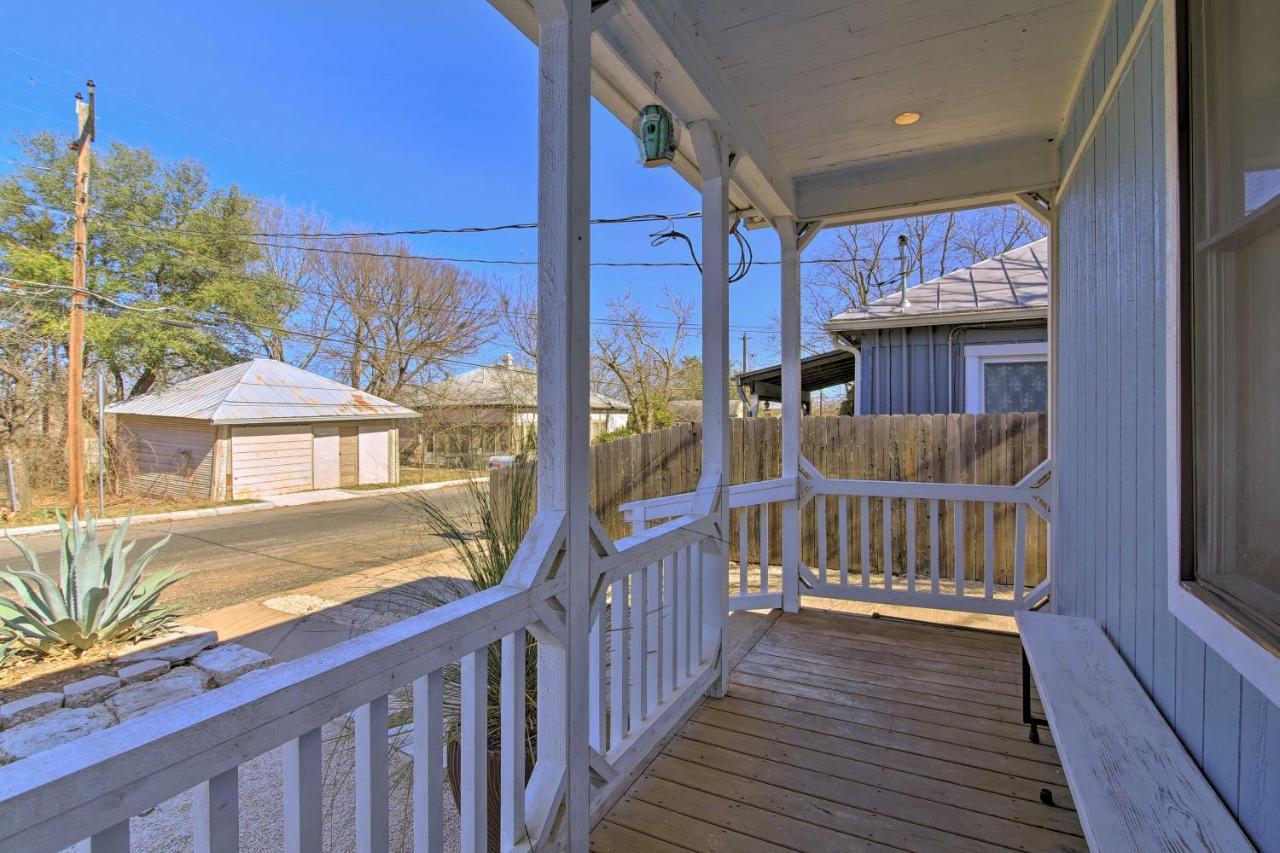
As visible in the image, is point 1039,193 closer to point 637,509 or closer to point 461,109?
point 637,509

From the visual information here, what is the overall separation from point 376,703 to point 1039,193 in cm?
367

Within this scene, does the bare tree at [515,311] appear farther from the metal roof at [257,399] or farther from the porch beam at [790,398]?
the porch beam at [790,398]

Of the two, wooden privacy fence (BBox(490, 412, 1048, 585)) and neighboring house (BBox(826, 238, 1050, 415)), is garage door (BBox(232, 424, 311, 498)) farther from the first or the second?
neighboring house (BBox(826, 238, 1050, 415))

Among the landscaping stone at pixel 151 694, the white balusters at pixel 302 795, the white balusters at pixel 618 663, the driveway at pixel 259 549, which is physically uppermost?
the white balusters at pixel 302 795

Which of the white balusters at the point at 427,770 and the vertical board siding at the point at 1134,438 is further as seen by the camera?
the white balusters at the point at 427,770

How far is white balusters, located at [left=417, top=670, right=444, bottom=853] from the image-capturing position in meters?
1.12

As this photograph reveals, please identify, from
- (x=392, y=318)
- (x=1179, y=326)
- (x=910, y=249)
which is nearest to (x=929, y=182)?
(x=1179, y=326)

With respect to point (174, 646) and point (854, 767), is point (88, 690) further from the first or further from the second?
point (854, 767)

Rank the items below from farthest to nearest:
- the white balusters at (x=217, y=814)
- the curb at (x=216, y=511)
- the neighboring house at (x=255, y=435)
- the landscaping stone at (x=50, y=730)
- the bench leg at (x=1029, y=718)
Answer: the neighboring house at (x=255, y=435), the landscaping stone at (x=50, y=730), the curb at (x=216, y=511), the bench leg at (x=1029, y=718), the white balusters at (x=217, y=814)

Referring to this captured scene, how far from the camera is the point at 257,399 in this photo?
6.68m

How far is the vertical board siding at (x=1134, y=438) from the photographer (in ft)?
3.20

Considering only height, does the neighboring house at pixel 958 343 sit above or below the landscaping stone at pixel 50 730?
above

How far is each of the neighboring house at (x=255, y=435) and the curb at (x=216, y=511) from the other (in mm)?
202

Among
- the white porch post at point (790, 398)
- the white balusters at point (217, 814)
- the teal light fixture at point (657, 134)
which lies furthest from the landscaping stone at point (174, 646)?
the teal light fixture at point (657, 134)
